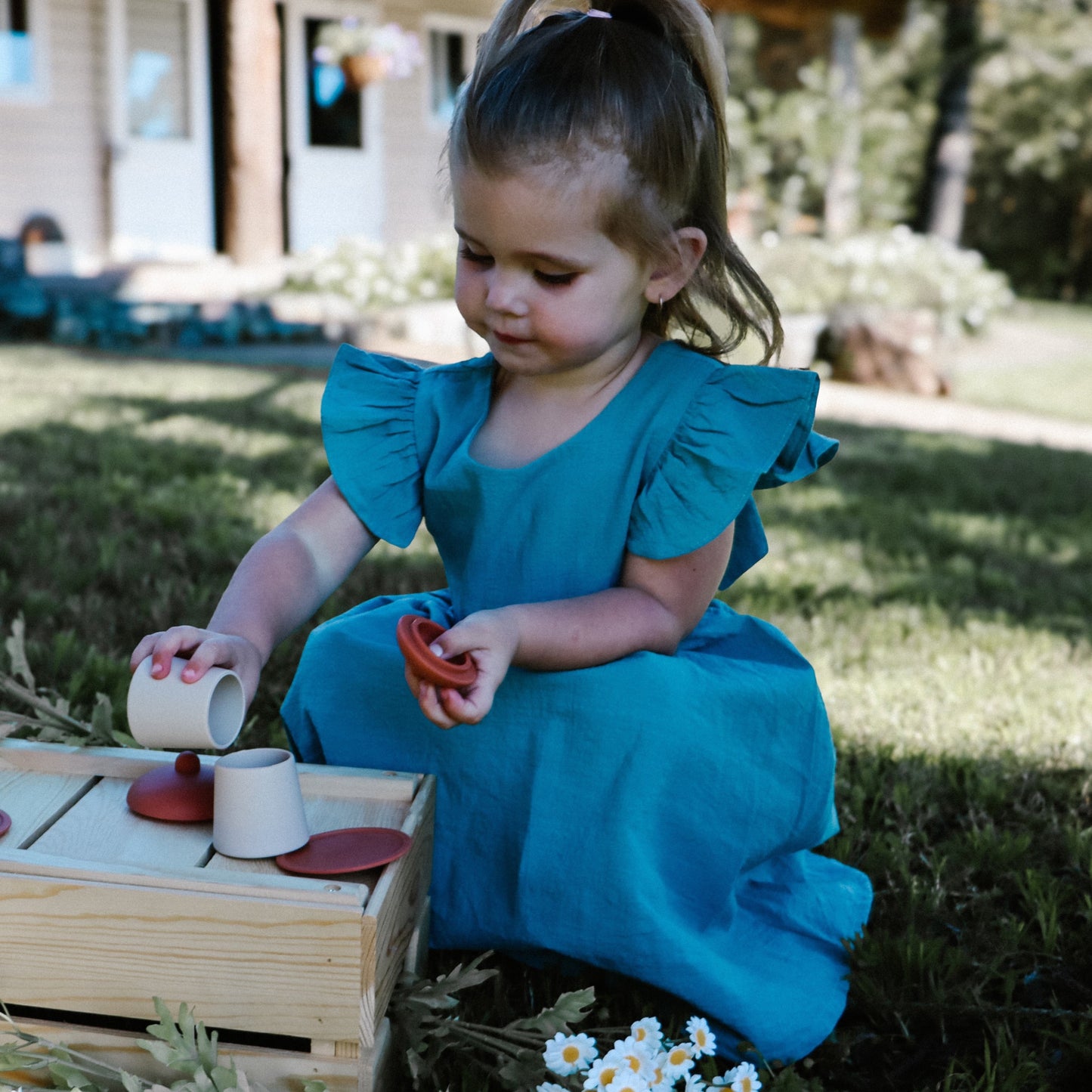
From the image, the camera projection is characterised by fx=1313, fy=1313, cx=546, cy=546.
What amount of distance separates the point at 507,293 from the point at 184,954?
2.85 feet

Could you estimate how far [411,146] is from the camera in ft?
41.2

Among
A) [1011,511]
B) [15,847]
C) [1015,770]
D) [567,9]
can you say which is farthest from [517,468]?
[1011,511]

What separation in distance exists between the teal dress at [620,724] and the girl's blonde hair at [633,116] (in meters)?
0.17

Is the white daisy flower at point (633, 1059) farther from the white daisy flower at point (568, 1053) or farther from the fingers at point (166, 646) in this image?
the fingers at point (166, 646)

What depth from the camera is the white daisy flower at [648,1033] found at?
1.44 meters

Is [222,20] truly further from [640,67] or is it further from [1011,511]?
[640,67]

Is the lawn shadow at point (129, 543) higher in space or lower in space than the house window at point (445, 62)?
lower

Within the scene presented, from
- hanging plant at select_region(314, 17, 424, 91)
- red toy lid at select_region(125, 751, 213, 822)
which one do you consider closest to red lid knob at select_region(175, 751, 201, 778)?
red toy lid at select_region(125, 751, 213, 822)

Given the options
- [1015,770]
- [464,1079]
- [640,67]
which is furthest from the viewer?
[1015,770]

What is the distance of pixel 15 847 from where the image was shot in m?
1.40

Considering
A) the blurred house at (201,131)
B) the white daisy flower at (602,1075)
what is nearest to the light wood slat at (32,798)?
the white daisy flower at (602,1075)

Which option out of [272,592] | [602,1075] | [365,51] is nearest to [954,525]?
[272,592]

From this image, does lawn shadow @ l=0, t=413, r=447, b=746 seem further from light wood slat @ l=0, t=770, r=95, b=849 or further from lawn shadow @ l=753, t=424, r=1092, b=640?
lawn shadow @ l=753, t=424, r=1092, b=640

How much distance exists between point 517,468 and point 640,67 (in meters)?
0.55
